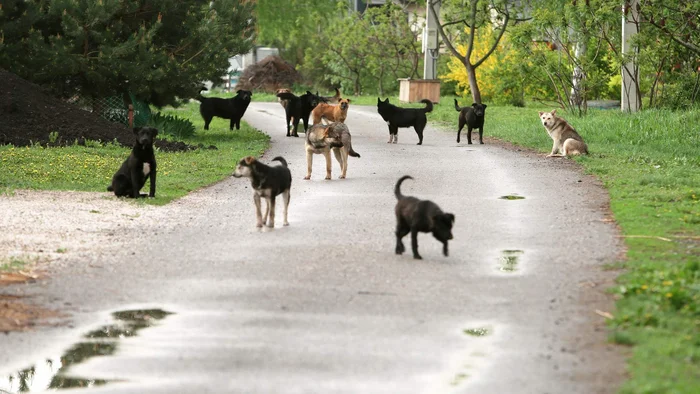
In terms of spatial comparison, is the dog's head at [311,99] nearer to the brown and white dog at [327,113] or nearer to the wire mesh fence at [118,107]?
the brown and white dog at [327,113]

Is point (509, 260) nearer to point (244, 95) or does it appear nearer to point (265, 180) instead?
point (265, 180)

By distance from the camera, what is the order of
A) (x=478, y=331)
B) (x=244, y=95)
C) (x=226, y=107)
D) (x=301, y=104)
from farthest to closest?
1. (x=226, y=107)
2. (x=244, y=95)
3. (x=301, y=104)
4. (x=478, y=331)

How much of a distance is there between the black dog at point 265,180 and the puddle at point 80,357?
3.71 metres

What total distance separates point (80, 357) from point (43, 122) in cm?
1728

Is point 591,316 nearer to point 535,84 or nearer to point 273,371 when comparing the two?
point 273,371

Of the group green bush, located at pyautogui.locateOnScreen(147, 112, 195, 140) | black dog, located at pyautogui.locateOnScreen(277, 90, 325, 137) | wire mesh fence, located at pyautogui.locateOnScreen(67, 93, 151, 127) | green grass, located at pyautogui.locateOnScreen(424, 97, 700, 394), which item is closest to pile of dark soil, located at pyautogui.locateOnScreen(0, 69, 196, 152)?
green bush, located at pyautogui.locateOnScreen(147, 112, 195, 140)

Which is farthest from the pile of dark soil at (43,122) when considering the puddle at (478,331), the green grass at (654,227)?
the puddle at (478,331)

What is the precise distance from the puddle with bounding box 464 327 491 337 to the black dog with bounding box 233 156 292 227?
184 inches

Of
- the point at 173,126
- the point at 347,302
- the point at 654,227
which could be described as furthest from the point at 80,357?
the point at 173,126

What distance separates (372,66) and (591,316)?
46270 mm

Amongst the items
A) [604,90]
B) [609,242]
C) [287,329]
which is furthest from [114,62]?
[604,90]

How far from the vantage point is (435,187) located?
17141 millimetres

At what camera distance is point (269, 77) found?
58625mm

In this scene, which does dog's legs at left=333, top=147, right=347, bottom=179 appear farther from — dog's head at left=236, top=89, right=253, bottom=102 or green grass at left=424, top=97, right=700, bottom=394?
dog's head at left=236, top=89, right=253, bottom=102
